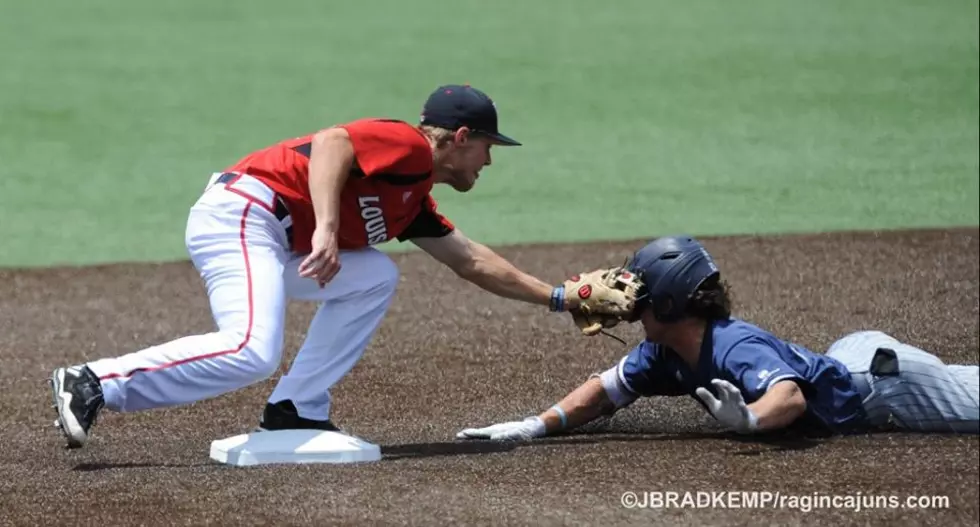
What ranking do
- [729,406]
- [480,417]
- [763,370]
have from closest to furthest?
1. [729,406]
2. [763,370]
3. [480,417]

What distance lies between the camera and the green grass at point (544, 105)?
947 centimetres

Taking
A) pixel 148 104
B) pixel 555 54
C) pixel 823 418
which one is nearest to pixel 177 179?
pixel 148 104

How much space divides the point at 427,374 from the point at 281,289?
1.59 metres

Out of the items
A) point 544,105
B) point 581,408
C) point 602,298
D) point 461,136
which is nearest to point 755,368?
point 602,298

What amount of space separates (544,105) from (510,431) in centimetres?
659

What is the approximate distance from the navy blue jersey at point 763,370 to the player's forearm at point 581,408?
231 millimetres

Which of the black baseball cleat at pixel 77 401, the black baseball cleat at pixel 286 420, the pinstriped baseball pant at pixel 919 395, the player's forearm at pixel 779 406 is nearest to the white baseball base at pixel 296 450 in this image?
the black baseball cleat at pixel 286 420

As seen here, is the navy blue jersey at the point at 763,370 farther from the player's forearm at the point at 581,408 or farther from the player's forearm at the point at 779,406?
the player's forearm at the point at 581,408

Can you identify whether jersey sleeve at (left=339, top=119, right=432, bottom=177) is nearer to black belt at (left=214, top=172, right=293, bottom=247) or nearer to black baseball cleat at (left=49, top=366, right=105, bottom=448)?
black belt at (left=214, top=172, right=293, bottom=247)

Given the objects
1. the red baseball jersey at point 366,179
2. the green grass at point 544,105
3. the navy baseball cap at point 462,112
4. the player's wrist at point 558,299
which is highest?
the navy baseball cap at point 462,112

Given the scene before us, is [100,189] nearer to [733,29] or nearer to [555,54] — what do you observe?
[555,54]

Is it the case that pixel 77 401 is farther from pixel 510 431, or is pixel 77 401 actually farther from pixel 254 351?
pixel 510 431

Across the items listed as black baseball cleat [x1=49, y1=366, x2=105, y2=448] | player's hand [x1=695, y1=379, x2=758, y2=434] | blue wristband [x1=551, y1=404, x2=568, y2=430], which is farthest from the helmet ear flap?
black baseball cleat [x1=49, y1=366, x2=105, y2=448]

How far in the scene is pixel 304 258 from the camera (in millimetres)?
5090
